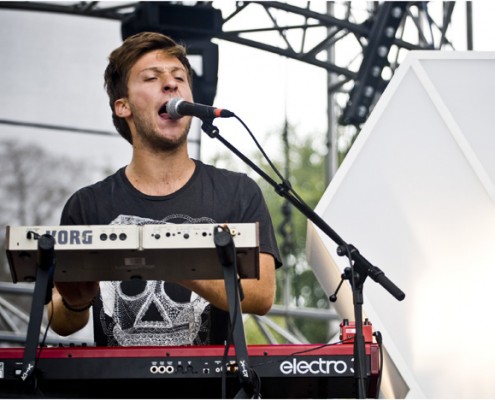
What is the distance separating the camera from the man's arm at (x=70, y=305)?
3.04m

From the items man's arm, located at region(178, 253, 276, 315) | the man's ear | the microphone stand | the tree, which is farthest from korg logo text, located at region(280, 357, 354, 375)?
the tree

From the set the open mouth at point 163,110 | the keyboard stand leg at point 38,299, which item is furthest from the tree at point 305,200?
the keyboard stand leg at point 38,299

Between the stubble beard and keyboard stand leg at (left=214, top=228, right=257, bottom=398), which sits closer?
keyboard stand leg at (left=214, top=228, right=257, bottom=398)

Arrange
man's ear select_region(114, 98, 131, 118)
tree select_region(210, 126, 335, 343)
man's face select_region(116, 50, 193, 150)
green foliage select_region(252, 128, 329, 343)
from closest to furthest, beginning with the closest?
man's face select_region(116, 50, 193, 150) → man's ear select_region(114, 98, 131, 118) → tree select_region(210, 126, 335, 343) → green foliage select_region(252, 128, 329, 343)

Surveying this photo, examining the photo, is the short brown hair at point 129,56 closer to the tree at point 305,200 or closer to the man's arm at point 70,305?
the man's arm at point 70,305

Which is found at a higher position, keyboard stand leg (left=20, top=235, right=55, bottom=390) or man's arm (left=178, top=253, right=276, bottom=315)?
man's arm (left=178, top=253, right=276, bottom=315)

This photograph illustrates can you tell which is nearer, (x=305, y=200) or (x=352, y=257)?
(x=352, y=257)

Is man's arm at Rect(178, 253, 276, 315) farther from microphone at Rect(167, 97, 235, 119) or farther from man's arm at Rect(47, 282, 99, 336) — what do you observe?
microphone at Rect(167, 97, 235, 119)

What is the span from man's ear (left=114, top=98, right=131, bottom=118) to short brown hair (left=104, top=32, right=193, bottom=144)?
0.06 ft

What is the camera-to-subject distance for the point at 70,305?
10.5 feet

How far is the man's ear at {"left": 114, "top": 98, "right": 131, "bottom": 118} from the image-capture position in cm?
376

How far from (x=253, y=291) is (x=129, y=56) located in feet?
3.61

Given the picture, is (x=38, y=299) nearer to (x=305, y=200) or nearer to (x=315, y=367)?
(x=315, y=367)

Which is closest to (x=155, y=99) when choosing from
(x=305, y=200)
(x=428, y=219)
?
(x=428, y=219)
